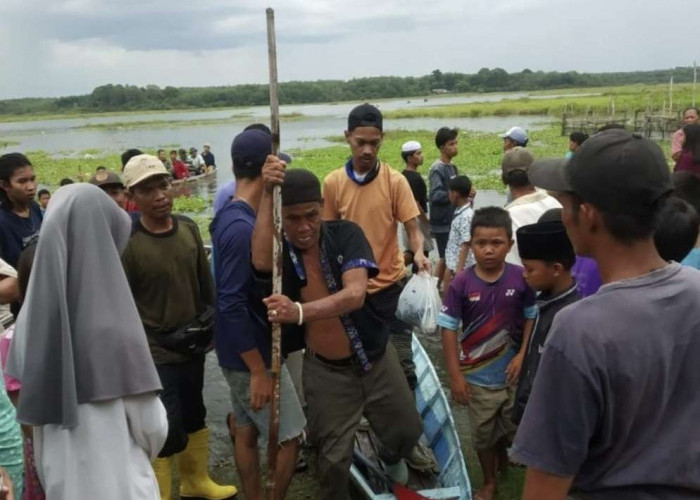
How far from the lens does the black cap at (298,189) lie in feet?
10.6

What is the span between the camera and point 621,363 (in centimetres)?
152

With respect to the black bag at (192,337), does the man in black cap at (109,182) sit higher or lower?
higher

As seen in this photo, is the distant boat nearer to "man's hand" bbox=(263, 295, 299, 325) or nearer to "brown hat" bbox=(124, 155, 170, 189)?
"brown hat" bbox=(124, 155, 170, 189)

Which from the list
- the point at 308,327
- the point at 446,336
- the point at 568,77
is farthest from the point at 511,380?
the point at 568,77

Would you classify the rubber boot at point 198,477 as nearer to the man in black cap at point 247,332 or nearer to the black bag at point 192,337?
the man in black cap at point 247,332

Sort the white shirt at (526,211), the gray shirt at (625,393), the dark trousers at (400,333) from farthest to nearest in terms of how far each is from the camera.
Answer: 1. the dark trousers at (400,333)
2. the white shirt at (526,211)
3. the gray shirt at (625,393)

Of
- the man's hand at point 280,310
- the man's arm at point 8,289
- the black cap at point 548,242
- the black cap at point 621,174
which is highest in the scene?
the black cap at point 621,174

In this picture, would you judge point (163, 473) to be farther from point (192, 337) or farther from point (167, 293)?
point (167, 293)

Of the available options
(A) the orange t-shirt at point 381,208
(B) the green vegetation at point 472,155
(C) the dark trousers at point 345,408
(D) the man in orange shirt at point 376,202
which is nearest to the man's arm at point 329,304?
(C) the dark trousers at point 345,408

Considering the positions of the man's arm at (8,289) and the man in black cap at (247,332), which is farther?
the man in black cap at (247,332)

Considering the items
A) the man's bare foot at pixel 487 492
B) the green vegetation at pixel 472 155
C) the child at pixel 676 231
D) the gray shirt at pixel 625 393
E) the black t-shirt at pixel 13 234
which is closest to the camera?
the gray shirt at pixel 625 393

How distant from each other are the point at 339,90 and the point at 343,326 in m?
158

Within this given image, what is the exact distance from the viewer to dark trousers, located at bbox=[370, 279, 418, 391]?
4.57 meters

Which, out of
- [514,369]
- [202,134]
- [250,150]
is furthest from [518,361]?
[202,134]
